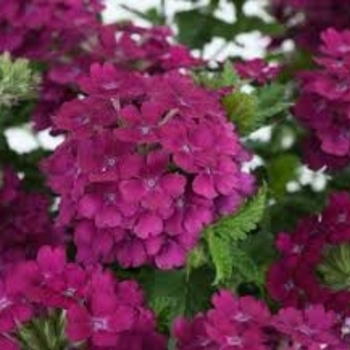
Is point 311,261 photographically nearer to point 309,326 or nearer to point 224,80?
point 309,326

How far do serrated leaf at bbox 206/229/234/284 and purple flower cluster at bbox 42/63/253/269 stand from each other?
0.03 metres

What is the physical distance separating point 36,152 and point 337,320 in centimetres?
79

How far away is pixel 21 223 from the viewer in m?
1.64

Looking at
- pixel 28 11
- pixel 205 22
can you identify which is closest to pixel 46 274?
pixel 28 11

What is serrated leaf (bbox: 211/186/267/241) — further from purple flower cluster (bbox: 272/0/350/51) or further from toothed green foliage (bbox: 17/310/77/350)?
purple flower cluster (bbox: 272/0/350/51)

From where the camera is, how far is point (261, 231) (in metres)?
1.65

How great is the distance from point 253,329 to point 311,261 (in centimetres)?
21

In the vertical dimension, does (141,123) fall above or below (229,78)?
above

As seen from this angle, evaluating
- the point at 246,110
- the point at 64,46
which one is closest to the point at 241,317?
the point at 246,110

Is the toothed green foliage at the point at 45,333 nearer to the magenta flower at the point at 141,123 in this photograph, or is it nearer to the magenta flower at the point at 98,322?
the magenta flower at the point at 98,322

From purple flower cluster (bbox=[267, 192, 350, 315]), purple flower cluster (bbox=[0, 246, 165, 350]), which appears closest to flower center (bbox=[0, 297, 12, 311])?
purple flower cluster (bbox=[0, 246, 165, 350])

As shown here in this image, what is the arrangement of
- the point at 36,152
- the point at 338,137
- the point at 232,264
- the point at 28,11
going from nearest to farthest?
the point at 232,264, the point at 338,137, the point at 28,11, the point at 36,152

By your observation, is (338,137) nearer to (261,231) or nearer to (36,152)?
(261,231)

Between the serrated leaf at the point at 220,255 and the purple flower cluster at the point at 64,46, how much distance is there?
434mm
